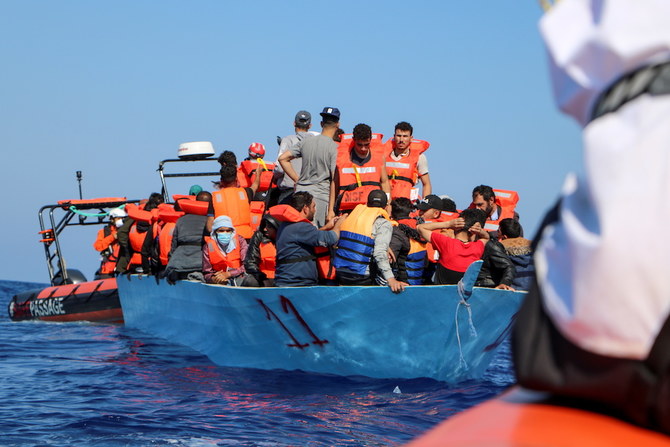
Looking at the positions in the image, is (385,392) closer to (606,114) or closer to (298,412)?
(298,412)

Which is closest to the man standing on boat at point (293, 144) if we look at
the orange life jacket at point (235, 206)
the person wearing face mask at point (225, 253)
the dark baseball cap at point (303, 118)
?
the dark baseball cap at point (303, 118)

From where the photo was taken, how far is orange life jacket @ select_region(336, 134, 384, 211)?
351 inches

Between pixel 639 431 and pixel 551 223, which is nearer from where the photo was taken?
pixel 639 431

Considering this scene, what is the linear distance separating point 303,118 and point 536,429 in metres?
9.03

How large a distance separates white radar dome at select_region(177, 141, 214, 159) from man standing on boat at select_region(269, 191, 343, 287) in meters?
7.58

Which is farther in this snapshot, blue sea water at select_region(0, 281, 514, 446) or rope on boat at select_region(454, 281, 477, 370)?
rope on boat at select_region(454, 281, 477, 370)

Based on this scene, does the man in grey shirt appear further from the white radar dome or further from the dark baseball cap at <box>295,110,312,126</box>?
the white radar dome

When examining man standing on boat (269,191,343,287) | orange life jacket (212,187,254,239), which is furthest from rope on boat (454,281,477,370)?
orange life jacket (212,187,254,239)

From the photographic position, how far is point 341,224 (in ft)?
27.0

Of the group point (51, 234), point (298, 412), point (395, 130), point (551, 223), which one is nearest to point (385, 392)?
point (298, 412)

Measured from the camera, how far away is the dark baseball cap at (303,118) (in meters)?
10.2

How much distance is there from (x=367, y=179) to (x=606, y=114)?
300 inches

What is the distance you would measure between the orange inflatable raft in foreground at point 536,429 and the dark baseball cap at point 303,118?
28.9 ft

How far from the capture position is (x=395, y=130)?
973 cm
